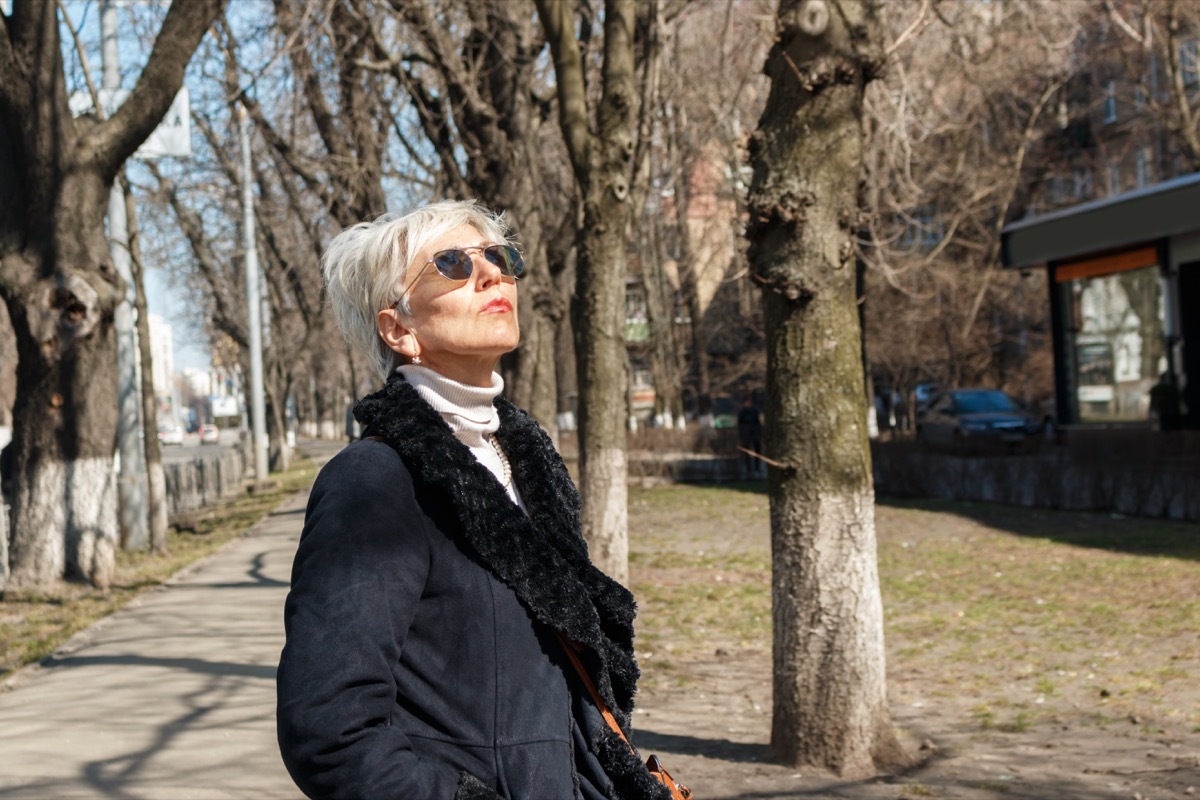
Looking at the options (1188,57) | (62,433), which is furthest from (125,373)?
(1188,57)

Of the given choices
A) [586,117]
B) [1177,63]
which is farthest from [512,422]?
[1177,63]

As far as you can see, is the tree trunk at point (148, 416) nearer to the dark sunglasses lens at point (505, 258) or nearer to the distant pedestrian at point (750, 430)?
the distant pedestrian at point (750, 430)

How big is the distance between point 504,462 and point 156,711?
229 inches

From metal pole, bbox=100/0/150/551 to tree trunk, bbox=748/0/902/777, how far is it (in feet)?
40.9

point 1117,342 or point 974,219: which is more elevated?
point 974,219

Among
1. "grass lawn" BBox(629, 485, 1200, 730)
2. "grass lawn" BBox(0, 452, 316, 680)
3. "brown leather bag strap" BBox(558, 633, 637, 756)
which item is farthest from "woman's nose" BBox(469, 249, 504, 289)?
"grass lawn" BBox(0, 452, 316, 680)

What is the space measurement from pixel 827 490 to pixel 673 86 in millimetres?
18436

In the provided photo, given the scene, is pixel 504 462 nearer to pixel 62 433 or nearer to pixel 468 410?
pixel 468 410

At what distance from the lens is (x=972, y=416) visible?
3070cm

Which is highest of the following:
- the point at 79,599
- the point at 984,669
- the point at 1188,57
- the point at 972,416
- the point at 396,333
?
the point at 1188,57

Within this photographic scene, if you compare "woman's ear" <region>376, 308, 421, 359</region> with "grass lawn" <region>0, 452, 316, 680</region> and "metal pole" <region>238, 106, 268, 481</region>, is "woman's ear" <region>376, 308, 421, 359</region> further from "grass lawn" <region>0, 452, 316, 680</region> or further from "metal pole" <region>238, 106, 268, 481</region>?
"metal pole" <region>238, 106, 268, 481</region>

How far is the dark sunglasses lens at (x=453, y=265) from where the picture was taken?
2.40m

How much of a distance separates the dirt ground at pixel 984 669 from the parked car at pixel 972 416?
44.3 feet

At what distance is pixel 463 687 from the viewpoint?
2.13 meters
